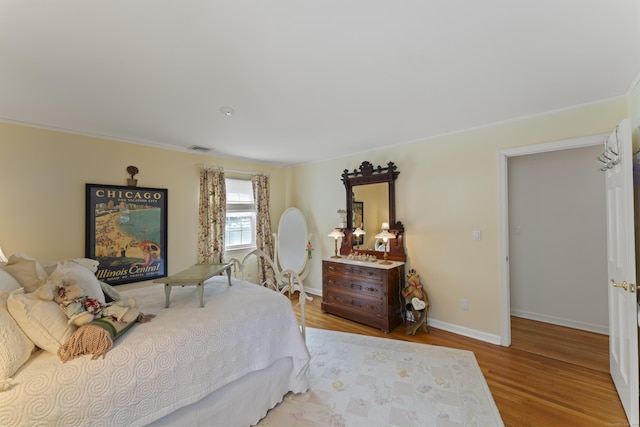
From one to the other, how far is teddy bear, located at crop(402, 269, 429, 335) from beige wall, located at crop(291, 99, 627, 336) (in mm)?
199

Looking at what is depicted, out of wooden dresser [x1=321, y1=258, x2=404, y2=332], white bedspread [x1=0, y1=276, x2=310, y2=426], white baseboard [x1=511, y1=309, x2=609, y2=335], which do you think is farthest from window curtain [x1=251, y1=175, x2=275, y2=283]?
white baseboard [x1=511, y1=309, x2=609, y2=335]

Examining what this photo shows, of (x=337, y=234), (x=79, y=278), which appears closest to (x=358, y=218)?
(x=337, y=234)

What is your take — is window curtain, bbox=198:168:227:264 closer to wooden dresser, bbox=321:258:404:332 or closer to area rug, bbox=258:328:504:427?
wooden dresser, bbox=321:258:404:332

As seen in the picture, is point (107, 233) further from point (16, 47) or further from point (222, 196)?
point (16, 47)

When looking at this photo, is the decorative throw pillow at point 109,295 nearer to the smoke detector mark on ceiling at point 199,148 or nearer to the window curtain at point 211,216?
the window curtain at point 211,216

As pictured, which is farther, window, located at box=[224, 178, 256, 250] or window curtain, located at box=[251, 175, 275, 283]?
window curtain, located at box=[251, 175, 275, 283]

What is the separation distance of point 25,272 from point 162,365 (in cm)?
102

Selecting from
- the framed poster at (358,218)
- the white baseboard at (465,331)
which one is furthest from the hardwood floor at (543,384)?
the framed poster at (358,218)

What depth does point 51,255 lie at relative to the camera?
9.02ft

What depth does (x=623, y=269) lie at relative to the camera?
177cm

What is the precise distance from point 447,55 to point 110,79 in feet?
7.64

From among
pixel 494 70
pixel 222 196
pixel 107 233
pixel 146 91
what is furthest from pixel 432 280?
pixel 107 233

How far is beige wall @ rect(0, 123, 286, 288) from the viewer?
256 cm

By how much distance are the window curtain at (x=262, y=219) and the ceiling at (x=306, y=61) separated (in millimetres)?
1795
